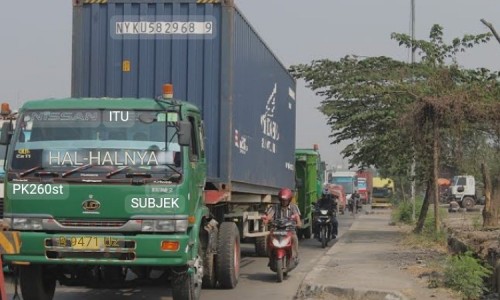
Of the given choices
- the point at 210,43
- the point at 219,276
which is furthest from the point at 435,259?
the point at 210,43

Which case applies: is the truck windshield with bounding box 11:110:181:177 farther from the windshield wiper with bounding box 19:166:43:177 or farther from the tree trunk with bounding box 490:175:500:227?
the tree trunk with bounding box 490:175:500:227

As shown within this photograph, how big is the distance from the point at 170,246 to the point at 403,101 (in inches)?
519

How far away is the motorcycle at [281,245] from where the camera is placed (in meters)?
11.9

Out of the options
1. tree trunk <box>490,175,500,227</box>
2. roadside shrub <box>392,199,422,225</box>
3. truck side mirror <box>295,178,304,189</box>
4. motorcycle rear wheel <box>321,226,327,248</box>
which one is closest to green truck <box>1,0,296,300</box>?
tree trunk <box>490,175,500,227</box>

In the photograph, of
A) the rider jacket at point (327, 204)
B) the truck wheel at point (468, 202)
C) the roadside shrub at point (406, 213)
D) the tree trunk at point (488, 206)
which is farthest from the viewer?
the truck wheel at point (468, 202)

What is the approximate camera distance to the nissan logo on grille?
778cm

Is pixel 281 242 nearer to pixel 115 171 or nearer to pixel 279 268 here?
pixel 279 268

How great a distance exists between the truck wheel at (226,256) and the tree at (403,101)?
6.88 m

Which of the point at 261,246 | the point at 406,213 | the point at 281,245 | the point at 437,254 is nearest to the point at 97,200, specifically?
the point at 281,245

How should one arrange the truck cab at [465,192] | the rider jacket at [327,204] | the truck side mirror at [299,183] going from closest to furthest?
1. the rider jacket at [327,204]
2. the truck side mirror at [299,183]
3. the truck cab at [465,192]

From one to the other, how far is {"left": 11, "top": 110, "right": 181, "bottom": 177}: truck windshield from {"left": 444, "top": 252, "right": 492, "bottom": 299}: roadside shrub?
4.19 metres

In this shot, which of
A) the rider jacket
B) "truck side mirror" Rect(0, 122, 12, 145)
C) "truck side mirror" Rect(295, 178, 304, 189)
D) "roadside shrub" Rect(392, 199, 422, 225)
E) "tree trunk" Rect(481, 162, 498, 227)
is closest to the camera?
"truck side mirror" Rect(0, 122, 12, 145)

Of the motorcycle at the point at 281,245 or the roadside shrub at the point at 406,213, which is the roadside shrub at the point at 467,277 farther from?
the roadside shrub at the point at 406,213

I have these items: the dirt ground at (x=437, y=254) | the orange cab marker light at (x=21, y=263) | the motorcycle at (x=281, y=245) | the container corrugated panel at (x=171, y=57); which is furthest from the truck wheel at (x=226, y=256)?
the orange cab marker light at (x=21, y=263)
